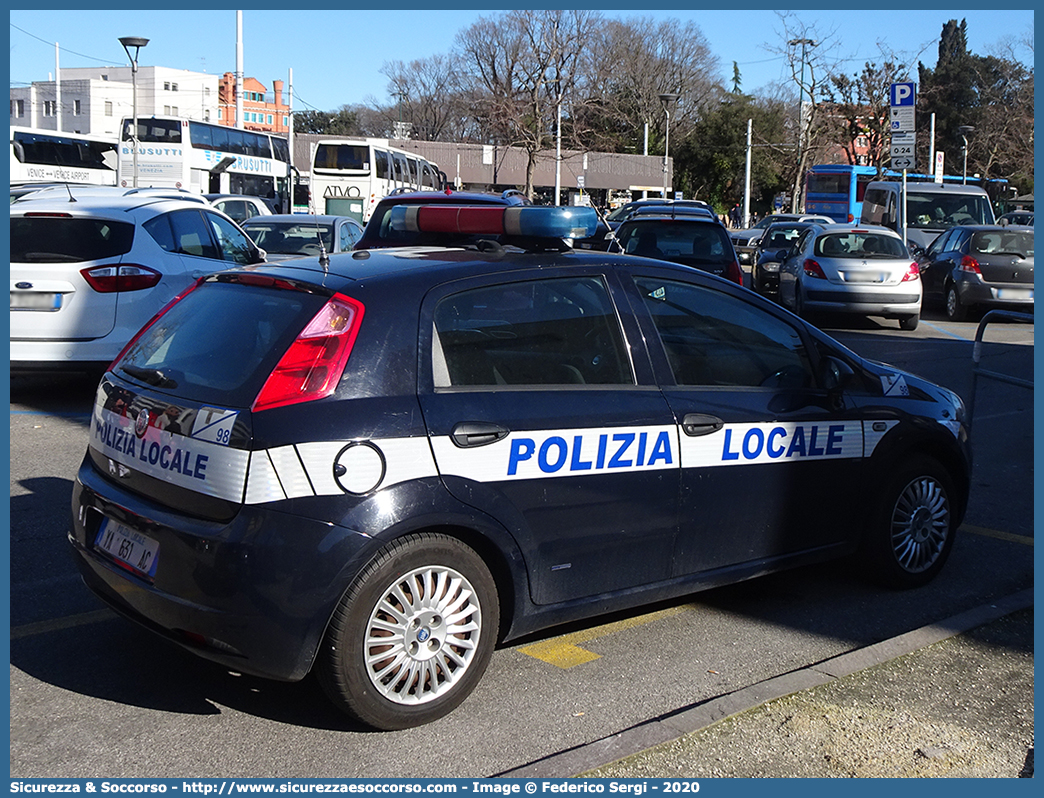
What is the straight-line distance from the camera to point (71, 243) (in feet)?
29.3

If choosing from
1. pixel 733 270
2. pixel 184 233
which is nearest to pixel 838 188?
Result: pixel 733 270

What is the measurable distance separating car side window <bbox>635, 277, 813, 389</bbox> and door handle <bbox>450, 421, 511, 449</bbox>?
0.94 m

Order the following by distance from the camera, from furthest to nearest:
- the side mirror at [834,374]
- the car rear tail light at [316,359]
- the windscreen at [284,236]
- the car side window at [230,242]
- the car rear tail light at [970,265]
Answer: the car rear tail light at [970,265] < the windscreen at [284,236] < the car side window at [230,242] < the side mirror at [834,374] < the car rear tail light at [316,359]

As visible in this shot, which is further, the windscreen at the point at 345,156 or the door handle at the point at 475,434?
the windscreen at the point at 345,156

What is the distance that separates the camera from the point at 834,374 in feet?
16.3

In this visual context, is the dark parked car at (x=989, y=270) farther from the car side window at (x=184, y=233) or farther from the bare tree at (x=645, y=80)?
the bare tree at (x=645, y=80)

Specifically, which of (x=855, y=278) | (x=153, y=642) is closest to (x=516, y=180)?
(x=855, y=278)

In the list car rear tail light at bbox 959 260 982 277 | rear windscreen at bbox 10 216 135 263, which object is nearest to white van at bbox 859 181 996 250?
car rear tail light at bbox 959 260 982 277

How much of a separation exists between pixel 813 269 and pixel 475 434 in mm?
13929

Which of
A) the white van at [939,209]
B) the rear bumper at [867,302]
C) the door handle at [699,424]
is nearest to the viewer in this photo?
the door handle at [699,424]

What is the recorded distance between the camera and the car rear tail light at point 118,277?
8883 mm

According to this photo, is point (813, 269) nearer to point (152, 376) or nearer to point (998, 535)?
point (998, 535)

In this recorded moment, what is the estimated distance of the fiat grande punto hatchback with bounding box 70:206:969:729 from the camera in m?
3.51

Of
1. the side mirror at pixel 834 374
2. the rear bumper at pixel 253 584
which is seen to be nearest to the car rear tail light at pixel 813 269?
the side mirror at pixel 834 374
